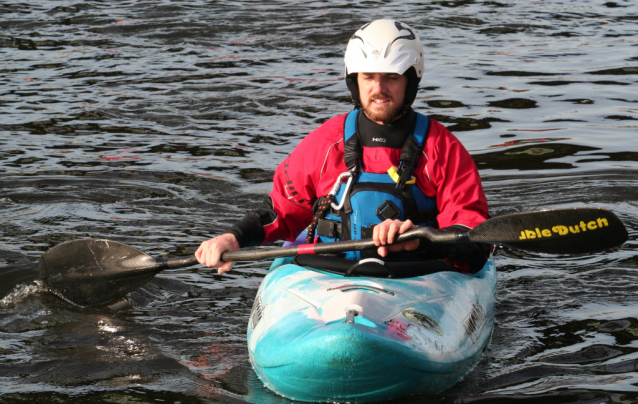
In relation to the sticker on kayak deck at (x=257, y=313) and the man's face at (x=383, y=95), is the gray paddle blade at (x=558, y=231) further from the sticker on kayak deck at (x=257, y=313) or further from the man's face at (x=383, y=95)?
the sticker on kayak deck at (x=257, y=313)

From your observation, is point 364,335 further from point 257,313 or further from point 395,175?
point 395,175

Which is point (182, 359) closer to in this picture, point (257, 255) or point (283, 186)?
point (257, 255)

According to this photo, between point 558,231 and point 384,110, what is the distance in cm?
105

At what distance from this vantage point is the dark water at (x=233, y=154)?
3982mm

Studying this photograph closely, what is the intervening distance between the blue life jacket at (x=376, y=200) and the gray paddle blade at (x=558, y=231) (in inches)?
17.7

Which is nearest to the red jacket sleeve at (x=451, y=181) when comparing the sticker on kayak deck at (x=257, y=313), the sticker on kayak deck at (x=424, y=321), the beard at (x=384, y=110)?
the beard at (x=384, y=110)

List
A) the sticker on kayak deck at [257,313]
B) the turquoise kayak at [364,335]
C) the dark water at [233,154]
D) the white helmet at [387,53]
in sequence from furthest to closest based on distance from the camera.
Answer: the white helmet at [387,53], the dark water at [233,154], the sticker on kayak deck at [257,313], the turquoise kayak at [364,335]

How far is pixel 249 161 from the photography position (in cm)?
804

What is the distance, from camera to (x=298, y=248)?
13.3ft

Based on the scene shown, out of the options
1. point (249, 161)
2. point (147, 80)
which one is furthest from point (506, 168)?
point (147, 80)

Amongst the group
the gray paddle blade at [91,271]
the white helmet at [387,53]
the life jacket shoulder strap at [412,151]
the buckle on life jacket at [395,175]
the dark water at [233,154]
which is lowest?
the dark water at [233,154]

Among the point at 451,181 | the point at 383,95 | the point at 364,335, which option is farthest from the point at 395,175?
the point at 364,335

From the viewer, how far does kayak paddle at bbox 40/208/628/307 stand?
3676mm

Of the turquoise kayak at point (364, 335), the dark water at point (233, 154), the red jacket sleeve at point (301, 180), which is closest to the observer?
the turquoise kayak at point (364, 335)
